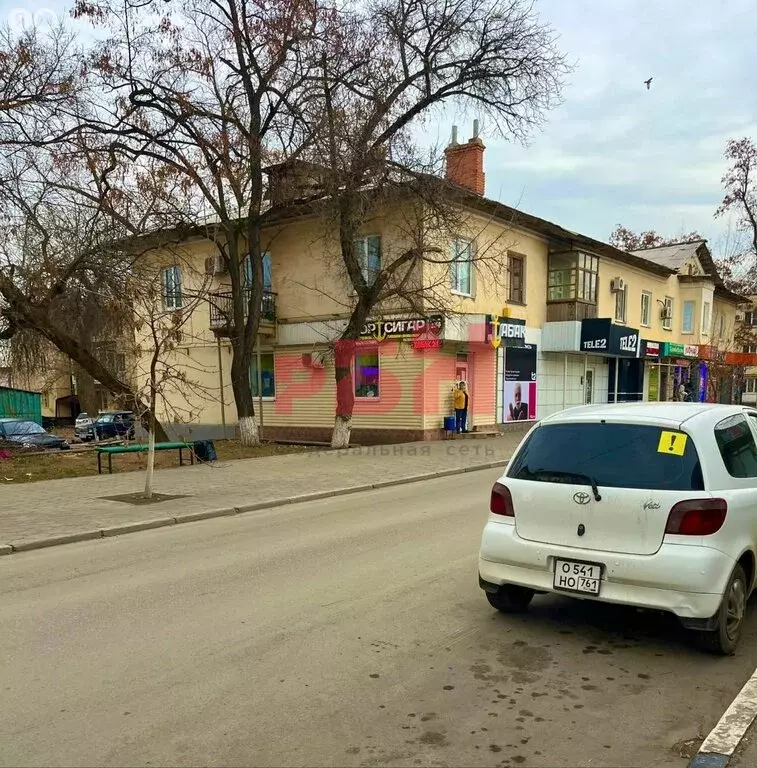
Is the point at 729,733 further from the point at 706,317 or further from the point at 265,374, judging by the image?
the point at 706,317

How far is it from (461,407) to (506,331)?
10.7 feet

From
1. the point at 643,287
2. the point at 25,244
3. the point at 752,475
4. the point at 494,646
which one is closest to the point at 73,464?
the point at 25,244

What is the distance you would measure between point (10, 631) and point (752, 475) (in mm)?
5676

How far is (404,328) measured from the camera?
19766 millimetres

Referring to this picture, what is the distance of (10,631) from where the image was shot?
4.97 meters

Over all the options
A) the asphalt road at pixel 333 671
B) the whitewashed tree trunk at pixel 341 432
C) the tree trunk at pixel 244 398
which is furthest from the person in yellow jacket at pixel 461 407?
the asphalt road at pixel 333 671

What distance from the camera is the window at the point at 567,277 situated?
83.4 feet

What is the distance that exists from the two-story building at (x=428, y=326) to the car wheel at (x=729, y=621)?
14.1m

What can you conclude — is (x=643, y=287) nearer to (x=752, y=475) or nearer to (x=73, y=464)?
(x=73, y=464)

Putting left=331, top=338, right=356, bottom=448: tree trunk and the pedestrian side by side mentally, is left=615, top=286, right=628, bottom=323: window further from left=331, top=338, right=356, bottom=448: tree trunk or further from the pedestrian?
left=331, top=338, right=356, bottom=448: tree trunk

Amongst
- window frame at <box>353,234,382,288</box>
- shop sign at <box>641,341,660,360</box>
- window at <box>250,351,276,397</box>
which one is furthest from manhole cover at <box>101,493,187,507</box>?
shop sign at <box>641,341,660,360</box>

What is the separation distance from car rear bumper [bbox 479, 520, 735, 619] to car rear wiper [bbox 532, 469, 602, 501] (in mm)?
399

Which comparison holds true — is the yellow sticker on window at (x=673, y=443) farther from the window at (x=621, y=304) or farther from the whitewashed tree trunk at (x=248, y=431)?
the window at (x=621, y=304)

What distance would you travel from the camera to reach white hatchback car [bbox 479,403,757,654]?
13.6ft
